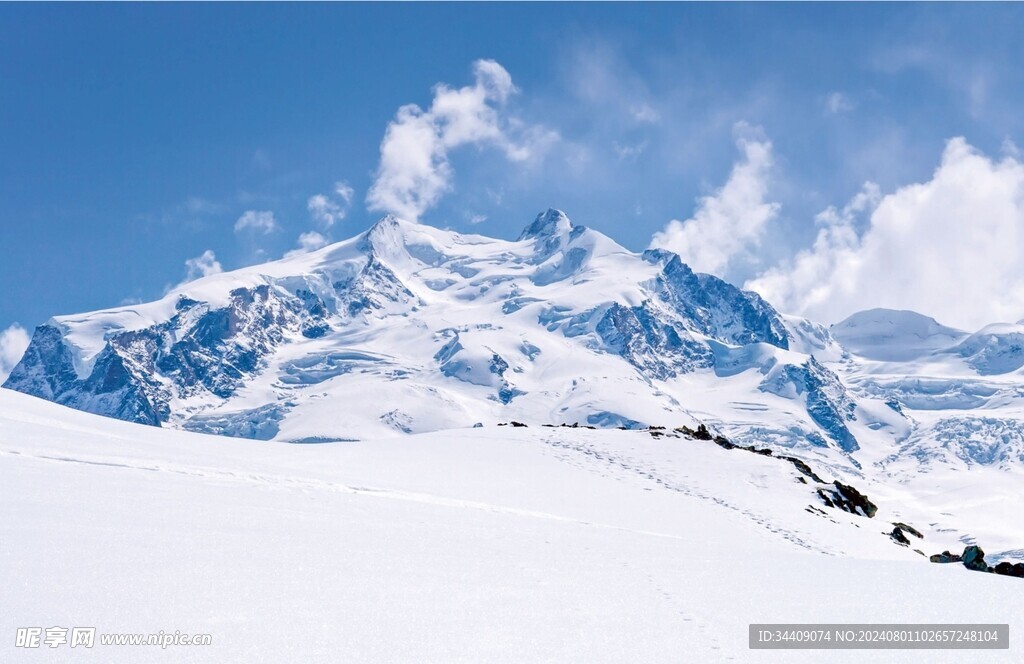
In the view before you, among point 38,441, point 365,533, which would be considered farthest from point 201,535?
point 38,441

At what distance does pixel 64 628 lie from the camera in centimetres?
847

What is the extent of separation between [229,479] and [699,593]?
1157 centimetres

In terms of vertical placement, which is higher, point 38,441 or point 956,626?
point 38,441

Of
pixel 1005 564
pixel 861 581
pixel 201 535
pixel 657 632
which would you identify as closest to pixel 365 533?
pixel 201 535

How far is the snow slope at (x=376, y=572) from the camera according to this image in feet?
30.0

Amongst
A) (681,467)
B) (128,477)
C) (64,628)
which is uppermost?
(681,467)

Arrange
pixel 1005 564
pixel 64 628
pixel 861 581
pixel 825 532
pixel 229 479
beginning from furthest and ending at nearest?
pixel 825 532 < pixel 1005 564 < pixel 229 479 < pixel 861 581 < pixel 64 628

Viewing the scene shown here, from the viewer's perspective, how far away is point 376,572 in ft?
39.1

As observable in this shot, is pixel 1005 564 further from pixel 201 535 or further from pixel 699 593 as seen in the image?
pixel 201 535

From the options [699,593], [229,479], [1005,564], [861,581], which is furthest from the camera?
[1005,564]

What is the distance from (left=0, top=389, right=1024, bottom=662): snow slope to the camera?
9.13 metres

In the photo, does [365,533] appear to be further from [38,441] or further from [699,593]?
[38,441]

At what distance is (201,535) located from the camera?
12750 mm

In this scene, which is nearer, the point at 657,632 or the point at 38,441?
the point at 657,632
